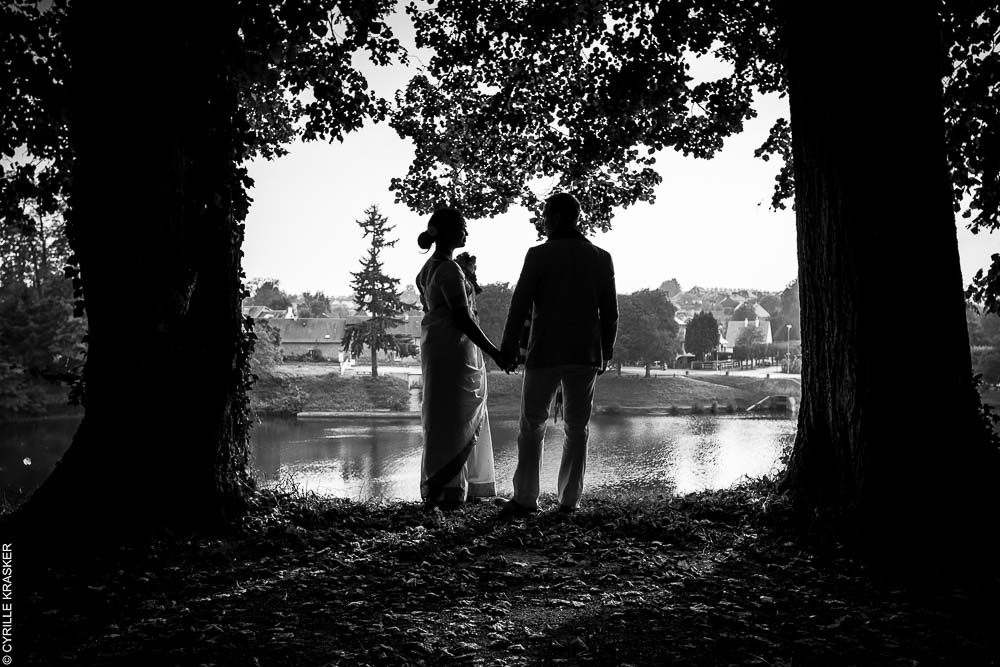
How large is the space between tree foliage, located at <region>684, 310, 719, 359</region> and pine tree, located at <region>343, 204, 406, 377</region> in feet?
74.2

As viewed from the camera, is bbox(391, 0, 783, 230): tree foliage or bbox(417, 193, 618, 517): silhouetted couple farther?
bbox(391, 0, 783, 230): tree foliage

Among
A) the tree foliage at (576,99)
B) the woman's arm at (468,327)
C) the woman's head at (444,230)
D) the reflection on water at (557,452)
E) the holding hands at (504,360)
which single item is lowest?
the reflection on water at (557,452)

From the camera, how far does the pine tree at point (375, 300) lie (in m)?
43.2

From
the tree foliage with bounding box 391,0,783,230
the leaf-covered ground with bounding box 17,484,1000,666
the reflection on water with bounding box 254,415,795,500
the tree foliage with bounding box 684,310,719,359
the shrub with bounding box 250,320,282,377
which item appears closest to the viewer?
the leaf-covered ground with bounding box 17,484,1000,666

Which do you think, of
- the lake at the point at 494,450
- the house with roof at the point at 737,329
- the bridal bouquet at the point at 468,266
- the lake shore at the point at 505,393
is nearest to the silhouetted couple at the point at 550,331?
the bridal bouquet at the point at 468,266

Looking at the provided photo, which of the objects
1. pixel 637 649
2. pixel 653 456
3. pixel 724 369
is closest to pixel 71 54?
pixel 637 649

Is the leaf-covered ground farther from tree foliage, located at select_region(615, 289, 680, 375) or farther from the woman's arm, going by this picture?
tree foliage, located at select_region(615, 289, 680, 375)

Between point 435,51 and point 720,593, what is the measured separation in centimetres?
709

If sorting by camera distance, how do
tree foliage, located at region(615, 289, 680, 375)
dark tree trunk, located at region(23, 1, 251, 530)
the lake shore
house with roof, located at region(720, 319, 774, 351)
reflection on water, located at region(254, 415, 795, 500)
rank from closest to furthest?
dark tree trunk, located at region(23, 1, 251, 530), reflection on water, located at region(254, 415, 795, 500), the lake shore, tree foliage, located at region(615, 289, 680, 375), house with roof, located at region(720, 319, 774, 351)

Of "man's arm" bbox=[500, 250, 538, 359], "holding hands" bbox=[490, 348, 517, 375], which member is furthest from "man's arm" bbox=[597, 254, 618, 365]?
"holding hands" bbox=[490, 348, 517, 375]

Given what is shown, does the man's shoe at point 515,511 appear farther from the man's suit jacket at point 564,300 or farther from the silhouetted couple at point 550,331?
the man's suit jacket at point 564,300

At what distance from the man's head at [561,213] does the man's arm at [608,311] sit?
0.38 m

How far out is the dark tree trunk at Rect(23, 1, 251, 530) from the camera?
3.81 meters

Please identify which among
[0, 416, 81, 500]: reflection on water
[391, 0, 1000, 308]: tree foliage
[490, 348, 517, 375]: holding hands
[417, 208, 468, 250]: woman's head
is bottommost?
[0, 416, 81, 500]: reflection on water
